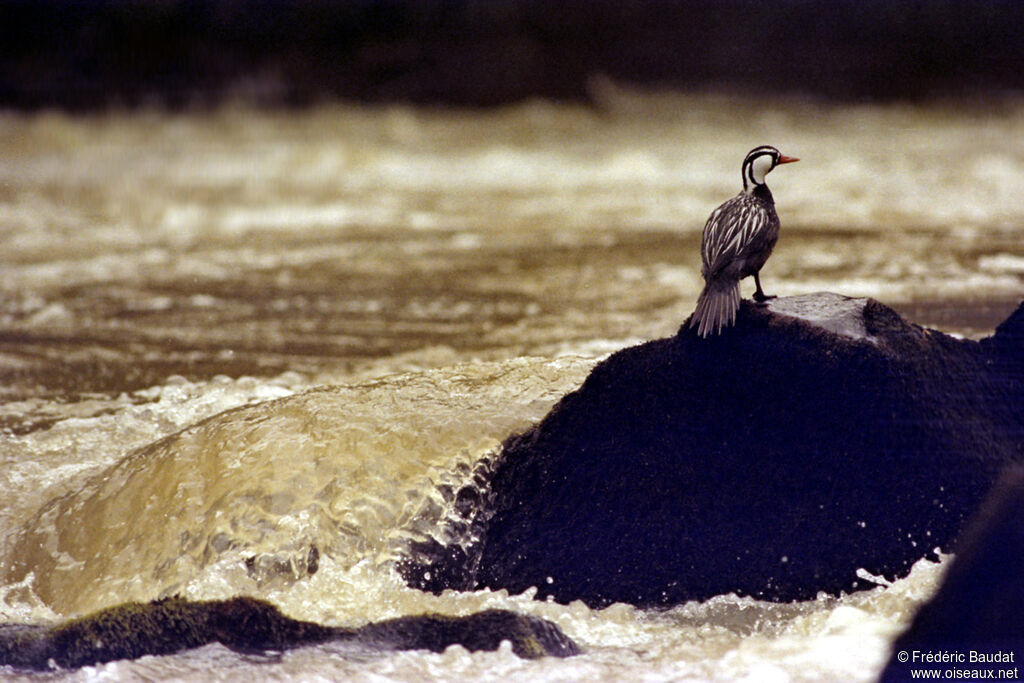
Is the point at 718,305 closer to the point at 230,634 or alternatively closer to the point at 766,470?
the point at 766,470

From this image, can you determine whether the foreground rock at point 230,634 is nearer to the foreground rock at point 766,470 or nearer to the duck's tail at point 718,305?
the foreground rock at point 766,470

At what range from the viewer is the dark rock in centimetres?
253

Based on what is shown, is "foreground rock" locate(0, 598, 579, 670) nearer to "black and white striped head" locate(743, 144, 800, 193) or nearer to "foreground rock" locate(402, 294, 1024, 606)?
"foreground rock" locate(402, 294, 1024, 606)

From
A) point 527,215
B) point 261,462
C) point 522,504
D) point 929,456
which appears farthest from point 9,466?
point 527,215

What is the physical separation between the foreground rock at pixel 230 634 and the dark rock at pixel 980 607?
3.22ft

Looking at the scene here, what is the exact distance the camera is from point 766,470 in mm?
2885

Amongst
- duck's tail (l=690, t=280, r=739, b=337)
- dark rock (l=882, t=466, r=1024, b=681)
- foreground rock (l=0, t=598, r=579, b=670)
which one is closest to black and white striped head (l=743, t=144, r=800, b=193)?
duck's tail (l=690, t=280, r=739, b=337)

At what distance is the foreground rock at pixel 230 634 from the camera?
272cm

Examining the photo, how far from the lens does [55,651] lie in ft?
9.04

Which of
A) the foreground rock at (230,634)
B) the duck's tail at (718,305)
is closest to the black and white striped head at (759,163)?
the duck's tail at (718,305)

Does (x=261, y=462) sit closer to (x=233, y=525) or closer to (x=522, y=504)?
(x=233, y=525)

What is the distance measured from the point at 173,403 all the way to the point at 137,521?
155 centimetres

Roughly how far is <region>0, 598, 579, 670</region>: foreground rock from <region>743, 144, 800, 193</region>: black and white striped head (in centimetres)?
155

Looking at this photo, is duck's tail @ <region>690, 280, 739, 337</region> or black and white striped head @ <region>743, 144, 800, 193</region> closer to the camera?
duck's tail @ <region>690, 280, 739, 337</region>
